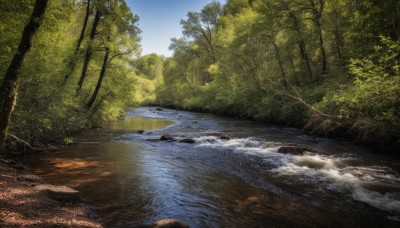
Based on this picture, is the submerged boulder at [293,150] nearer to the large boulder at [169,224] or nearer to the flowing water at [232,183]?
the flowing water at [232,183]

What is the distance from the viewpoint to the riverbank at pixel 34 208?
4.86m

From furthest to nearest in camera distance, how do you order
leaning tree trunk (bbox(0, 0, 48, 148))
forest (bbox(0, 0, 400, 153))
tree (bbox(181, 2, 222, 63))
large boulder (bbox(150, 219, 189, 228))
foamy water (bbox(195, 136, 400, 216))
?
1. tree (bbox(181, 2, 222, 63))
2. forest (bbox(0, 0, 400, 153))
3. foamy water (bbox(195, 136, 400, 216))
4. leaning tree trunk (bbox(0, 0, 48, 148))
5. large boulder (bbox(150, 219, 189, 228))

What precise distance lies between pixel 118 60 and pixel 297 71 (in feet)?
58.3

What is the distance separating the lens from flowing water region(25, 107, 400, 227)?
6.30m

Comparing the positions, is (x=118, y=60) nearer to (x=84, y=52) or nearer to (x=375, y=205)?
(x=84, y=52)

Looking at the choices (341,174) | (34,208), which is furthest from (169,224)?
(341,174)

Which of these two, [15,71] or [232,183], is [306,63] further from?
[15,71]

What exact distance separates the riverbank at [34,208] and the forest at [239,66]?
1.51m

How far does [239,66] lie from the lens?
32.6 meters

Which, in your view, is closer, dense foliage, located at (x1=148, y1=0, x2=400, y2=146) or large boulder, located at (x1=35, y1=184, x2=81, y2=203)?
large boulder, located at (x1=35, y1=184, x2=81, y2=203)

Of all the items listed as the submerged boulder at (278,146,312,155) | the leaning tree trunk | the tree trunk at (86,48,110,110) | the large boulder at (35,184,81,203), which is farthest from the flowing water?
the tree trunk at (86,48,110,110)

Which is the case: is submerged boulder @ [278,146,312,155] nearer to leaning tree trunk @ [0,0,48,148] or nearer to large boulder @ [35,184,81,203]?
large boulder @ [35,184,81,203]

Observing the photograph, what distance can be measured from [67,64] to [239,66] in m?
20.8

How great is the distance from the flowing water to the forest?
1945 mm
